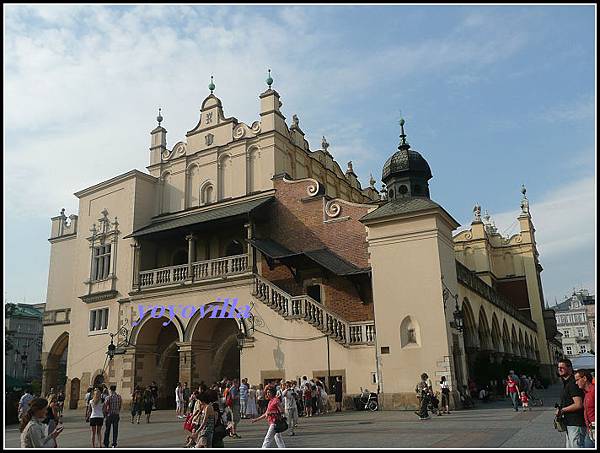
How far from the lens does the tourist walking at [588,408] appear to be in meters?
7.45

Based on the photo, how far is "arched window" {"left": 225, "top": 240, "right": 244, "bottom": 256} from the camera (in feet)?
91.1

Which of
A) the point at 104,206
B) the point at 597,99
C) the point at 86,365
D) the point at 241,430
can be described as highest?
the point at 104,206

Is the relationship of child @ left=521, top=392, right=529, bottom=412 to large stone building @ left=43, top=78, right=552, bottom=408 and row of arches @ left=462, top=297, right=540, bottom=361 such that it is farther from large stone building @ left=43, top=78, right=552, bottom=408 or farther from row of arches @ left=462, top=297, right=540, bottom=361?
row of arches @ left=462, top=297, right=540, bottom=361

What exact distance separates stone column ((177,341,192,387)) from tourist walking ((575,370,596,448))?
66.1 feet

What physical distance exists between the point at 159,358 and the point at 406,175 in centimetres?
1582

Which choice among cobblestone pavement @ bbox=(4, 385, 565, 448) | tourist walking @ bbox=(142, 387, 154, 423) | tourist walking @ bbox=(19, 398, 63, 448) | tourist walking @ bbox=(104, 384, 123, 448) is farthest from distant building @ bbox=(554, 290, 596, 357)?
tourist walking @ bbox=(19, 398, 63, 448)

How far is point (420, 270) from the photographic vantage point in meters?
20.5

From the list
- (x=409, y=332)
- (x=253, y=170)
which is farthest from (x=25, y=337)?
(x=409, y=332)

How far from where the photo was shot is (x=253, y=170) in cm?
2881

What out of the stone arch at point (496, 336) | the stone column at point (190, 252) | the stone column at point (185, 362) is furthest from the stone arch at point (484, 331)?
the stone column at point (190, 252)

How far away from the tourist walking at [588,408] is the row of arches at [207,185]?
21784 millimetres

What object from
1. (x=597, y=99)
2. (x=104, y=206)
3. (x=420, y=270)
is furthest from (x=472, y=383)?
(x=104, y=206)

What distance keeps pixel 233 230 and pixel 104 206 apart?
9.42 metres

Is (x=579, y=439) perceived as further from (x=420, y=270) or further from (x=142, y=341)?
(x=142, y=341)
